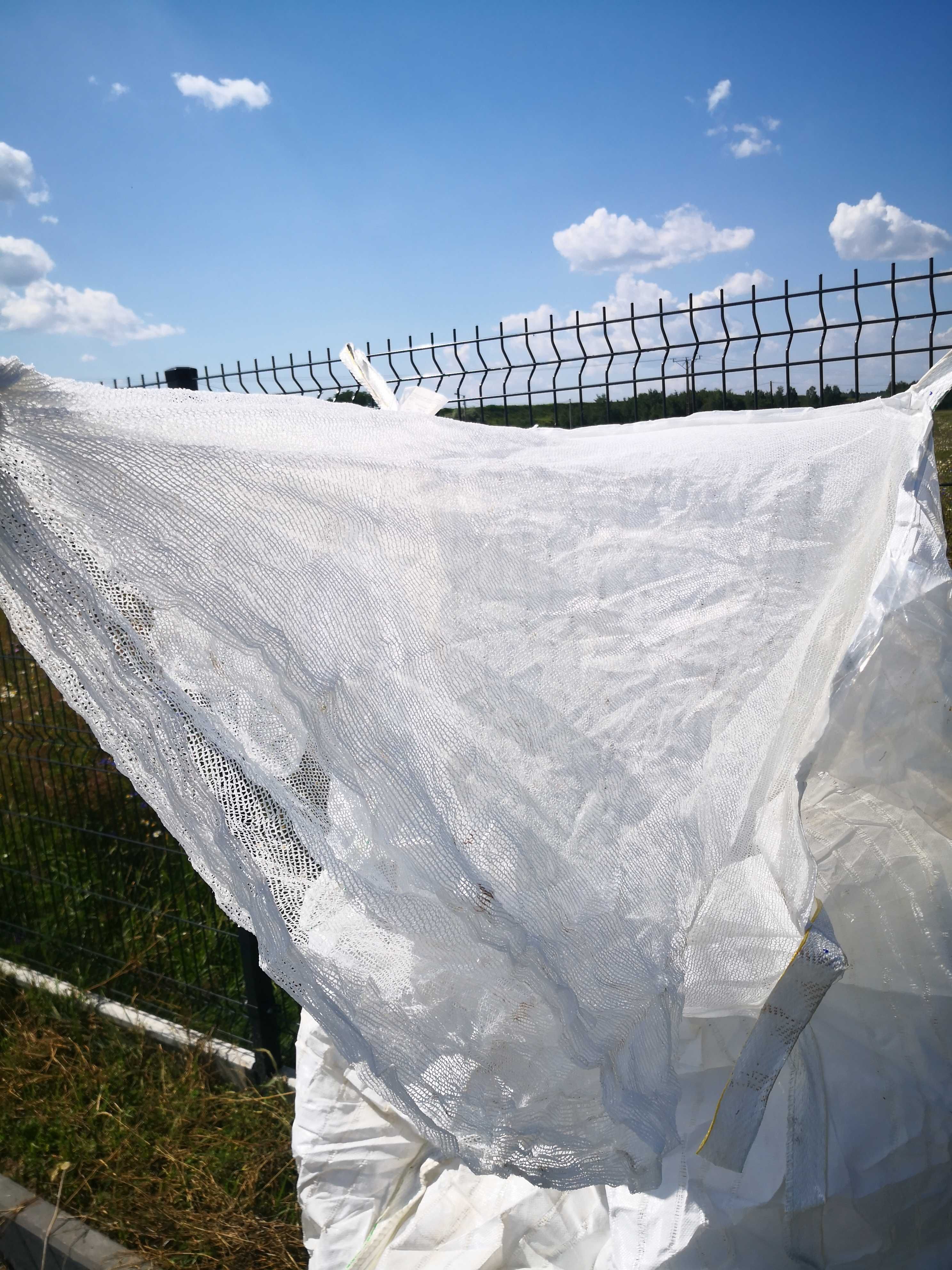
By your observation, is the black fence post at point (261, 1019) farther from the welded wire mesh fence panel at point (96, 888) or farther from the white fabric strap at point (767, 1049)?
the white fabric strap at point (767, 1049)

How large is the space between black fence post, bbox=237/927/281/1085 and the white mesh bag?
186 centimetres

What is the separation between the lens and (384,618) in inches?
42.9

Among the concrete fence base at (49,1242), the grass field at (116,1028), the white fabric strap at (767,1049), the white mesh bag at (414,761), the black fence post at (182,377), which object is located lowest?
the concrete fence base at (49,1242)

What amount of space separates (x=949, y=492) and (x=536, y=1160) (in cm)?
236

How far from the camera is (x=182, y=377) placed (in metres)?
3.00

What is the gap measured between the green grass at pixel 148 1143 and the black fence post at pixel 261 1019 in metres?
0.07

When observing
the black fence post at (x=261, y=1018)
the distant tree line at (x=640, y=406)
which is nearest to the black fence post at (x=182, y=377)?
the distant tree line at (x=640, y=406)

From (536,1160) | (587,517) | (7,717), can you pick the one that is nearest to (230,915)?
(536,1160)

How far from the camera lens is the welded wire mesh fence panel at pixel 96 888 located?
317 cm

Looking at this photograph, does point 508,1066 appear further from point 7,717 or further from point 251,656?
point 7,717

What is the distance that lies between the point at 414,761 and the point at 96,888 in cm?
318

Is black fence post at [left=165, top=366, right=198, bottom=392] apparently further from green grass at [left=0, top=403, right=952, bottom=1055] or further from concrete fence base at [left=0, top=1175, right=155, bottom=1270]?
concrete fence base at [left=0, top=1175, right=155, bottom=1270]

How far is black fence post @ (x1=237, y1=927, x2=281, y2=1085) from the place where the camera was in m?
2.79

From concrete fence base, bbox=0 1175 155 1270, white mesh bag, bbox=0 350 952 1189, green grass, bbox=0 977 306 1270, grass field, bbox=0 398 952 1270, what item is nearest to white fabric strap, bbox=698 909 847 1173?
white mesh bag, bbox=0 350 952 1189
